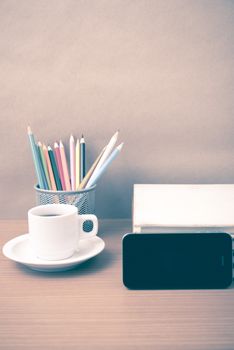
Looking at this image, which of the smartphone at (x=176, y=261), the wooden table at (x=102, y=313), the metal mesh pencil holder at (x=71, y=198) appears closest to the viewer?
the wooden table at (x=102, y=313)

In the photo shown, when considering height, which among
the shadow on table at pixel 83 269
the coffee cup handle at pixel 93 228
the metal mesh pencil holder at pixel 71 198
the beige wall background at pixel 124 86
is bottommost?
the shadow on table at pixel 83 269

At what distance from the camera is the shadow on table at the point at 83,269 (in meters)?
0.60

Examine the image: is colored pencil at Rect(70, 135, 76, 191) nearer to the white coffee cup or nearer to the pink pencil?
the pink pencil

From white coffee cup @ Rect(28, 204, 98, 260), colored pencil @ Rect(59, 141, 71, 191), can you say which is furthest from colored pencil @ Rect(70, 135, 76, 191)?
white coffee cup @ Rect(28, 204, 98, 260)

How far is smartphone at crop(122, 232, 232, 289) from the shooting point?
0.55m

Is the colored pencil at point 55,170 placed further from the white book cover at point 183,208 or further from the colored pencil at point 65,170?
the white book cover at point 183,208

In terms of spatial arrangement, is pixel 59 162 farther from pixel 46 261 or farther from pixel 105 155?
pixel 46 261

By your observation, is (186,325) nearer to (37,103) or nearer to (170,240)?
(170,240)

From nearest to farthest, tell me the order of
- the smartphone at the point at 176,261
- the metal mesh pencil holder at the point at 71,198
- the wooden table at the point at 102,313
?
1. the wooden table at the point at 102,313
2. the smartphone at the point at 176,261
3. the metal mesh pencil holder at the point at 71,198

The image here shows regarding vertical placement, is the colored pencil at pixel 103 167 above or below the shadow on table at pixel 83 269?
above

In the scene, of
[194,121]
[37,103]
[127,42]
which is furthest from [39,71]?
[194,121]

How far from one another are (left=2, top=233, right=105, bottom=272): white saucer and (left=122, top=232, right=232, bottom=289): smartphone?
82 mm

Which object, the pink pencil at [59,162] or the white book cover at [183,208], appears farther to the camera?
the pink pencil at [59,162]

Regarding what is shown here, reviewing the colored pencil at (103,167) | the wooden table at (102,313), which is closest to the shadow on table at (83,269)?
the wooden table at (102,313)
